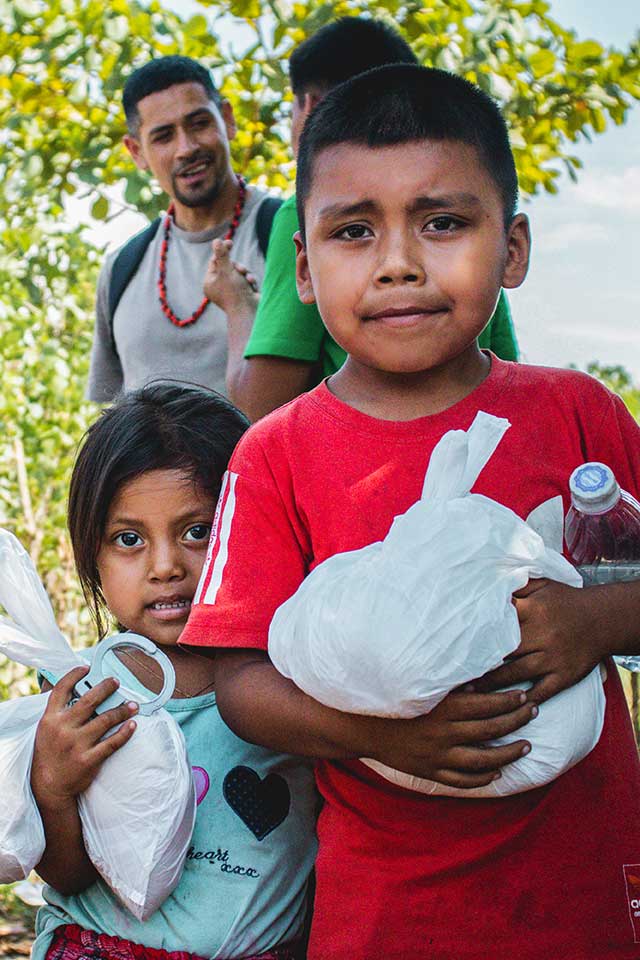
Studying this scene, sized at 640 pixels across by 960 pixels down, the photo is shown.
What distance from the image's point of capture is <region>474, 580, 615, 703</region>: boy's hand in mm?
1432

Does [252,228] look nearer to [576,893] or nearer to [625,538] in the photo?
[625,538]

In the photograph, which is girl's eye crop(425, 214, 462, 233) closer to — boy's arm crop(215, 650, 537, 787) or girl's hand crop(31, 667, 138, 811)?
boy's arm crop(215, 650, 537, 787)

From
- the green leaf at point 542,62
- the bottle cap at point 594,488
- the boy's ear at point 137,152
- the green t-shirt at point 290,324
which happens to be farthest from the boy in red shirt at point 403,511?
the green leaf at point 542,62

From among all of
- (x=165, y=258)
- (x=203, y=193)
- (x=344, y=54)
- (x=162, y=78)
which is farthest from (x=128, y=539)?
(x=162, y=78)

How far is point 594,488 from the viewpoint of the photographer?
147cm

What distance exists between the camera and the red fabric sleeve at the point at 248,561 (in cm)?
159

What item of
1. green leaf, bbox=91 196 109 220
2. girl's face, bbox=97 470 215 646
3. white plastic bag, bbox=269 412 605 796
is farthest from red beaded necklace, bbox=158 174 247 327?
white plastic bag, bbox=269 412 605 796

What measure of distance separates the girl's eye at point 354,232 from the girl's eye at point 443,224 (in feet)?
0.30

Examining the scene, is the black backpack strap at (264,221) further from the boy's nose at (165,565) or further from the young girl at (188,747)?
the boy's nose at (165,565)

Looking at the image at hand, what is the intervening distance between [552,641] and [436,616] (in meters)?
0.22

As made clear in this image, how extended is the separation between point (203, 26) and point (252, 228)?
135cm

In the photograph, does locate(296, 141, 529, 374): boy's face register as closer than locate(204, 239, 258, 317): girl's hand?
Yes

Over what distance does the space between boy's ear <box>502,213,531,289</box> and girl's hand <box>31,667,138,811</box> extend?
2.82 ft

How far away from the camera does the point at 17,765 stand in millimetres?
1642
